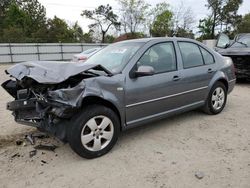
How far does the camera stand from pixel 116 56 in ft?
14.1

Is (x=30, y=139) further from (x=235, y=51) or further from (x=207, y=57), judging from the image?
(x=235, y=51)

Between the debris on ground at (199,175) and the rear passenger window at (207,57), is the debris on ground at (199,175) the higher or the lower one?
the lower one

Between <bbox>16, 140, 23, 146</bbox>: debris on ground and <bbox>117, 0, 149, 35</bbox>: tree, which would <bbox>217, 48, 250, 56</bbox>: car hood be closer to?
<bbox>16, 140, 23, 146</bbox>: debris on ground

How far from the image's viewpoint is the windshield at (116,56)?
13.1 ft

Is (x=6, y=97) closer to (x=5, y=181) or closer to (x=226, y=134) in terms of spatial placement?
(x=5, y=181)

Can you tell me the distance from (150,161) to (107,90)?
42.7 inches

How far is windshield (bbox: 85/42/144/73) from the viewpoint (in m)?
3.98

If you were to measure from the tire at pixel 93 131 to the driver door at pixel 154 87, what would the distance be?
0.33 metres

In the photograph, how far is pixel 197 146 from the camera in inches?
153

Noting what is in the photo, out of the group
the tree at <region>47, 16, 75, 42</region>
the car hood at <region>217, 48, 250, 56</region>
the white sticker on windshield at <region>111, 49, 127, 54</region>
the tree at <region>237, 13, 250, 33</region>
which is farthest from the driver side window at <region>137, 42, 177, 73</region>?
the tree at <region>237, 13, 250, 33</region>

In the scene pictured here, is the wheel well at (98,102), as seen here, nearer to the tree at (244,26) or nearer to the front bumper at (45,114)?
the front bumper at (45,114)

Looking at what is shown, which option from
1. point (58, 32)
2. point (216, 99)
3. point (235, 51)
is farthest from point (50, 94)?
point (58, 32)

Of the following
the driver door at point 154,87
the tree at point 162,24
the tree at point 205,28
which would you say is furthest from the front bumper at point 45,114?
the tree at point 205,28

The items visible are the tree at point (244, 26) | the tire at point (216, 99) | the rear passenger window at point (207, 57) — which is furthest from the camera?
the tree at point (244, 26)
